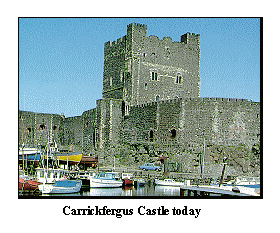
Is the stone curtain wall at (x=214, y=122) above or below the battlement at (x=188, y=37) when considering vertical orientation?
below

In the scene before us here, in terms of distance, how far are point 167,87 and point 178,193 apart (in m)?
17.5

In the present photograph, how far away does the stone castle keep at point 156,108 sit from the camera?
124ft

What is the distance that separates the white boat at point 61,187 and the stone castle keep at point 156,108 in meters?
10.4

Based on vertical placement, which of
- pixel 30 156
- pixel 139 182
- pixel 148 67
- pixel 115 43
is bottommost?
pixel 139 182

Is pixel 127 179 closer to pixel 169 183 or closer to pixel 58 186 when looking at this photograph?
pixel 169 183

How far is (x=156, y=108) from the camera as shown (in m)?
40.1

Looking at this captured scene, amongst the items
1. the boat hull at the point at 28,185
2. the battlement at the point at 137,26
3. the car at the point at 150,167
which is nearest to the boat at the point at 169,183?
the car at the point at 150,167

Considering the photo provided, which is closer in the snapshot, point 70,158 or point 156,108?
point 156,108

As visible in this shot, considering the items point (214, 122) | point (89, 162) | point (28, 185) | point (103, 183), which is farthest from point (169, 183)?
point (28, 185)

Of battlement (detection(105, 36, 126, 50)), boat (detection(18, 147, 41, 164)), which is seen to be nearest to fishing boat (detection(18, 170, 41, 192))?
boat (detection(18, 147, 41, 164))

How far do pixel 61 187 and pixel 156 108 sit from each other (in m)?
13.3

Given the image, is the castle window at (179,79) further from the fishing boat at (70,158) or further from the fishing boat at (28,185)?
the fishing boat at (28,185)
